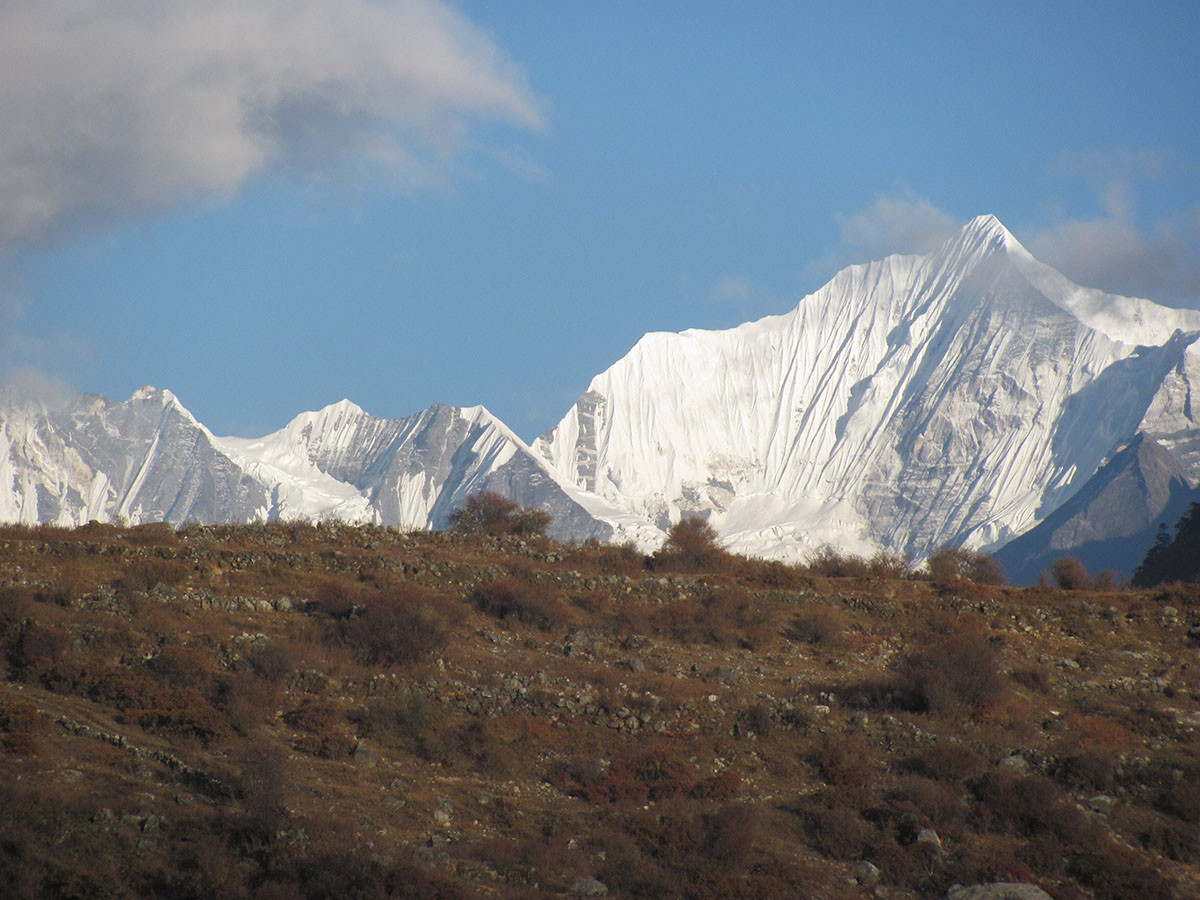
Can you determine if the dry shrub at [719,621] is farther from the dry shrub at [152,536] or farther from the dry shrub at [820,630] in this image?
the dry shrub at [152,536]

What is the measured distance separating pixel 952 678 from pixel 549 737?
859 centimetres

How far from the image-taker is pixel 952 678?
23.3 meters

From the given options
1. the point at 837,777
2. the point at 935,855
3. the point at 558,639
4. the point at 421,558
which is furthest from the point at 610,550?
the point at 935,855

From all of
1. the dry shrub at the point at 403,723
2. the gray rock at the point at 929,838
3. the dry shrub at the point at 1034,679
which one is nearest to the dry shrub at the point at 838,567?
the dry shrub at the point at 1034,679

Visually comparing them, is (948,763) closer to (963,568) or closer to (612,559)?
(612,559)

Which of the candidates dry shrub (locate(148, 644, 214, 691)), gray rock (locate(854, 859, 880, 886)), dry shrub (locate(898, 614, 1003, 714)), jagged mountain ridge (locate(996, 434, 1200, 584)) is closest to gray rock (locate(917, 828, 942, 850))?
gray rock (locate(854, 859, 880, 886))

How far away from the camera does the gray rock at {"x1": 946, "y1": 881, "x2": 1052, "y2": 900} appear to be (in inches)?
618

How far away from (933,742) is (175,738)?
42.4ft

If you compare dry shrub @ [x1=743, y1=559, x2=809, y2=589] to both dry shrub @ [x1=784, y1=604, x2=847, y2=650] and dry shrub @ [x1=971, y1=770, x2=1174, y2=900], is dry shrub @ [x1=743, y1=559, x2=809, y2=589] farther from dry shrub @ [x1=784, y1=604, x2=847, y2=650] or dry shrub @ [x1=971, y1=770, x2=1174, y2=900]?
dry shrub @ [x1=971, y1=770, x2=1174, y2=900]

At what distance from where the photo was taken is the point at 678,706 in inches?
855

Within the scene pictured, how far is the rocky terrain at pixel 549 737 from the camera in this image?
15312 millimetres

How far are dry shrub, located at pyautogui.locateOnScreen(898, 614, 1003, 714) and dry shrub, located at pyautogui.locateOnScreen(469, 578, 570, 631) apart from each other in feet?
25.9

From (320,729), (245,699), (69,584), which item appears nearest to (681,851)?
(320,729)

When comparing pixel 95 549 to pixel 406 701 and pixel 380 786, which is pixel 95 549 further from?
pixel 380 786
